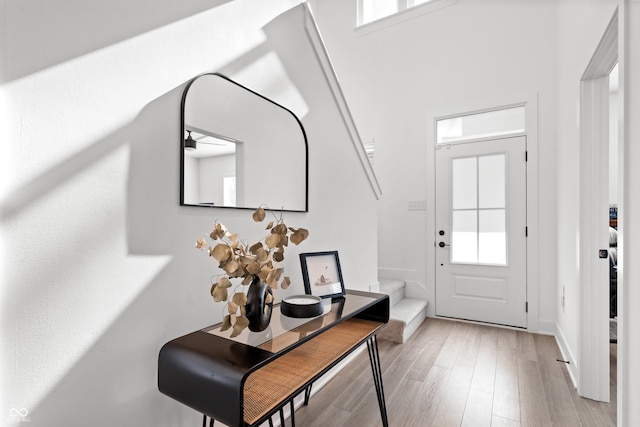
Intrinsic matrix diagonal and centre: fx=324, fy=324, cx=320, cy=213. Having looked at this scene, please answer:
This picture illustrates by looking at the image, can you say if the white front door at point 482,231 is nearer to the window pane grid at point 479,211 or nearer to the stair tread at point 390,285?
the window pane grid at point 479,211

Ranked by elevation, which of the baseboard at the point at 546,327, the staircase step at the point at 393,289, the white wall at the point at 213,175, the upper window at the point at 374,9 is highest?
the upper window at the point at 374,9

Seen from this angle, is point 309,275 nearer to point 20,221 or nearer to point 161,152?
point 161,152

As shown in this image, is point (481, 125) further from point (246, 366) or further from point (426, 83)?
point (246, 366)

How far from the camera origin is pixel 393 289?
3.44 m

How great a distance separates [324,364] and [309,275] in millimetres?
484

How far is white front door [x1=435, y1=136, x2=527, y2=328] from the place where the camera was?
325 cm

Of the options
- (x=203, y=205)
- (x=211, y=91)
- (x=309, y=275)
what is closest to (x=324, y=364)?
(x=309, y=275)

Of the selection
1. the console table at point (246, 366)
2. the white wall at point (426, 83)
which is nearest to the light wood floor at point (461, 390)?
the console table at point (246, 366)

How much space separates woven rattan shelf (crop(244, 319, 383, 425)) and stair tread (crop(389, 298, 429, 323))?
1355 millimetres

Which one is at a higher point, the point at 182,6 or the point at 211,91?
the point at 182,6

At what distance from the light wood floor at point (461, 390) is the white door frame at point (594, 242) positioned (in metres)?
0.19

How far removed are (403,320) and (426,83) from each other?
263 centimetres

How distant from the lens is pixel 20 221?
0.79 metres

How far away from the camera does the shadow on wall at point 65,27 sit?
2.58 ft
